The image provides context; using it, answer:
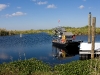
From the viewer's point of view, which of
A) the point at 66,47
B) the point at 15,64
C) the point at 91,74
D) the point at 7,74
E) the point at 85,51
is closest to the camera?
the point at 91,74

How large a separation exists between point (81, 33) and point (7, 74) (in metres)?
77.5

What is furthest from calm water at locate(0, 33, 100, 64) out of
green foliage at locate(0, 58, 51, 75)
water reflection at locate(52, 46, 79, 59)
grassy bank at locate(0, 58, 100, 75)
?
grassy bank at locate(0, 58, 100, 75)

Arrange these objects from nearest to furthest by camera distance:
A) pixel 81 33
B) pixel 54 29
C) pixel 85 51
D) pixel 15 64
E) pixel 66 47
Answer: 1. pixel 15 64
2. pixel 85 51
3. pixel 66 47
4. pixel 54 29
5. pixel 81 33

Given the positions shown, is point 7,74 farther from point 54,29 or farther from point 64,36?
point 54,29

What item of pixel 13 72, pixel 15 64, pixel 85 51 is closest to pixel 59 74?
pixel 13 72

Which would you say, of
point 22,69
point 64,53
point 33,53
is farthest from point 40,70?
point 64,53

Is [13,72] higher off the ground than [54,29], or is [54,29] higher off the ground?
[54,29]

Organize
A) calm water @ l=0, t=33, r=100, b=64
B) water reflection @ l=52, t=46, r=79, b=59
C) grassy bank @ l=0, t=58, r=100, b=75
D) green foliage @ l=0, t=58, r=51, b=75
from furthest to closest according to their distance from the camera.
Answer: water reflection @ l=52, t=46, r=79, b=59, calm water @ l=0, t=33, r=100, b=64, green foliage @ l=0, t=58, r=51, b=75, grassy bank @ l=0, t=58, r=100, b=75

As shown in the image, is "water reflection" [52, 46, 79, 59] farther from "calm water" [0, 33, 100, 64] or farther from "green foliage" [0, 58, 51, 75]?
"green foliage" [0, 58, 51, 75]

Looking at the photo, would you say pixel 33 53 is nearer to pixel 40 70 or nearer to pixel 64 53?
pixel 64 53

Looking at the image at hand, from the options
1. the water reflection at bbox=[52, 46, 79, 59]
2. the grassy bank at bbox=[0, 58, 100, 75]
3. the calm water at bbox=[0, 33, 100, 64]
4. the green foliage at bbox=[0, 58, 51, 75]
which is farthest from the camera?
the water reflection at bbox=[52, 46, 79, 59]

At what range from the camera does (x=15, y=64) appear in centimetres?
2014

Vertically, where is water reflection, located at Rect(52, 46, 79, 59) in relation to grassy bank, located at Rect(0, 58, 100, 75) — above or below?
below

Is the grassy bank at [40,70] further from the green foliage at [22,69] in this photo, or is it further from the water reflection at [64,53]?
the water reflection at [64,53]
